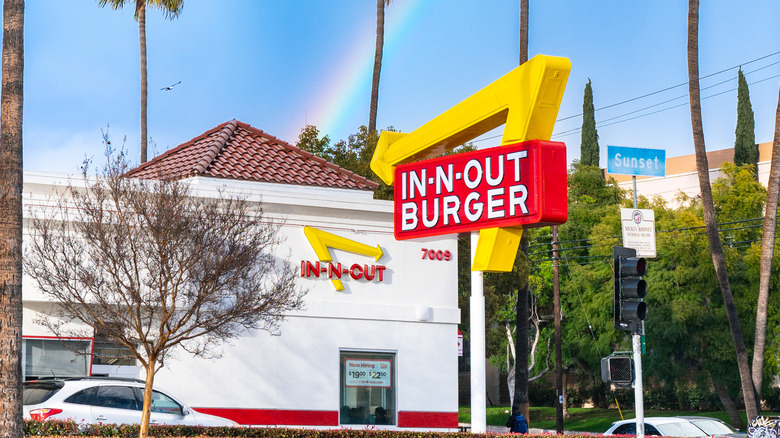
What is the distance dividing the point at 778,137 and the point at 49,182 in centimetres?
1976

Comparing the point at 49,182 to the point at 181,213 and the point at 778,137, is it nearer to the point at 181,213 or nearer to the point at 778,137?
the point at 181,213

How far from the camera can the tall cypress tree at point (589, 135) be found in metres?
67.0

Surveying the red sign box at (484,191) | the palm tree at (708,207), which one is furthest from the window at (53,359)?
the palm tree at (708,207)

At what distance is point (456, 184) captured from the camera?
17.1 metres

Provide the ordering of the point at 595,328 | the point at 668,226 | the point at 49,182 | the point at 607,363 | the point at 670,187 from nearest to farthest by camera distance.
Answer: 1. the point at 607,363
2. the point at 49,182
3. the point at 668,226
4. the point at 595,328
5. the point at 670,187

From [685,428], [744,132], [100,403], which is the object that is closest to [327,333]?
[100,403]

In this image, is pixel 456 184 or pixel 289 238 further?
pixel 289 238

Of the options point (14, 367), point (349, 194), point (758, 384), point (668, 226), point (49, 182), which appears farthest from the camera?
point (668, 226)

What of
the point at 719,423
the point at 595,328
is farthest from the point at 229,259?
the point at 595,328

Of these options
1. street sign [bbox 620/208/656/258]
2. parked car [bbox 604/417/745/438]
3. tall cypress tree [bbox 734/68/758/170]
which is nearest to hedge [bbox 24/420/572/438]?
parked car [bbox 604/417/745/438]

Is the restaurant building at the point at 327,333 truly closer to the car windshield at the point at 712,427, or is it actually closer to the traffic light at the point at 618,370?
the car windshield at the point at 712,427

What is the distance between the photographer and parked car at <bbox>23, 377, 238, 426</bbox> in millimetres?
16812

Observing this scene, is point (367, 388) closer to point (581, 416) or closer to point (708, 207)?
point (708, 207)

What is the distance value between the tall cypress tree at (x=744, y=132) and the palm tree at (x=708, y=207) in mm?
36073
